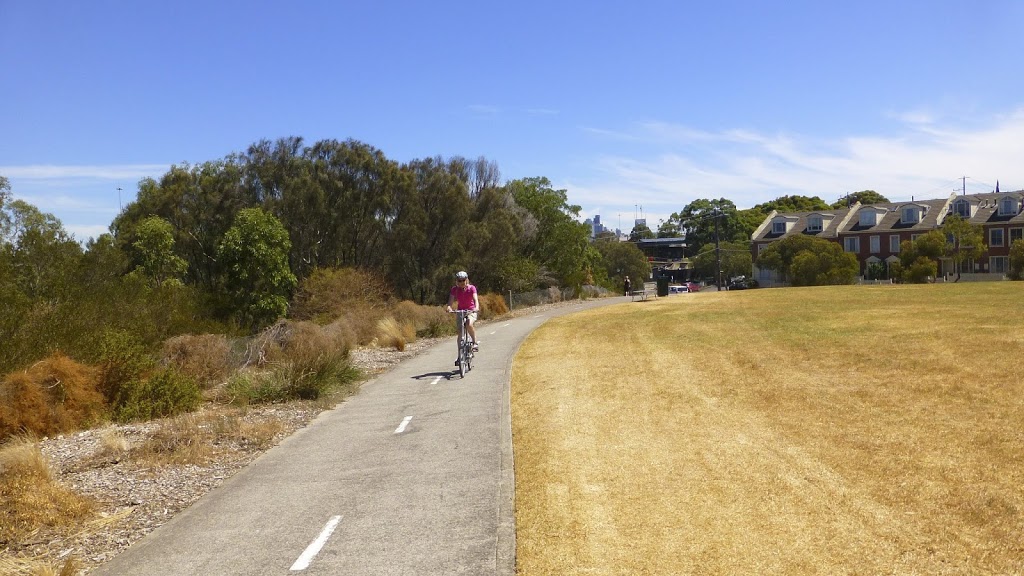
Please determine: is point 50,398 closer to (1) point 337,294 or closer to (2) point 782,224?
(1) point 337,294

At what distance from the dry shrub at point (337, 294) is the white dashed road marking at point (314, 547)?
27.0 meters

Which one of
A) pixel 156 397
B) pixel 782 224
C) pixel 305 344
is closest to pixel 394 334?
pixel 305 344

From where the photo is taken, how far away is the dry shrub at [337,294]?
35500 mm

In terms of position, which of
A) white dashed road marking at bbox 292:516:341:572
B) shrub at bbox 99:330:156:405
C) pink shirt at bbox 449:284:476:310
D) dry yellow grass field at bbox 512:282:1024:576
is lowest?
white dashed road marking at bbox 292:516:341:572

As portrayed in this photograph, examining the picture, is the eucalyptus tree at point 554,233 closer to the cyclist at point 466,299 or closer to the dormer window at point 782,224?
the dormer window at point 782,224

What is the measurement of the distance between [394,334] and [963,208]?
7095 centimetres

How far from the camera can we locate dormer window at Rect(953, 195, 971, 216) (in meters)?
77.1

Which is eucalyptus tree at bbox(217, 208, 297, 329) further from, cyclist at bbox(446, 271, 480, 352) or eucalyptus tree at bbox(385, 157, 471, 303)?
cyclist at bbox(446, 271, 480, 352)

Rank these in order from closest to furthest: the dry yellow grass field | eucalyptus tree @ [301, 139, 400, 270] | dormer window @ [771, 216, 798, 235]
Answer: the dry yellow grass field → eucalyptus tree @ [301, 139, 400, 270] → dormer window @ [771, 216, 798, 235]

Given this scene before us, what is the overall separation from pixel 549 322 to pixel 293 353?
17424 millimetres

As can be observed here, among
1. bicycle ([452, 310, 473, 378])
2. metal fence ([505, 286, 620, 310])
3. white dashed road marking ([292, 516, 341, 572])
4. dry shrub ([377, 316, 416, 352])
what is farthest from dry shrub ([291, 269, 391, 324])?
Answer: white dashed road marking ([292, 516, 341, 572])

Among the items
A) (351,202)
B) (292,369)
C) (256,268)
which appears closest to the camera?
(292,369)

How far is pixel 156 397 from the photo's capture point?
14711mm

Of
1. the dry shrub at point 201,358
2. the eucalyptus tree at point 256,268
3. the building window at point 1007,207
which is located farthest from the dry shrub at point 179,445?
the building window at point 1007,207
